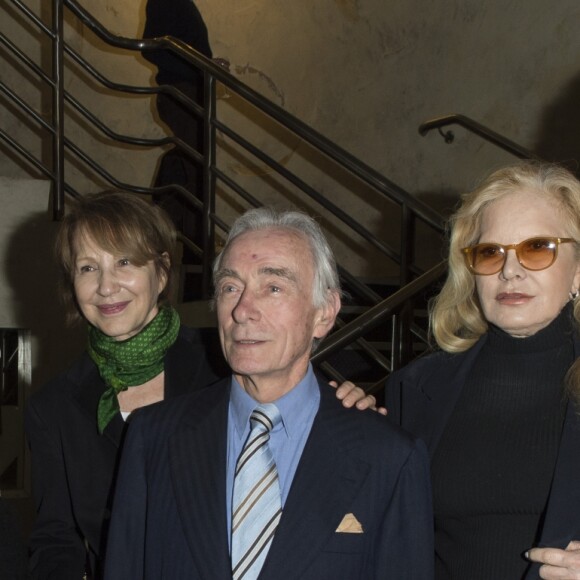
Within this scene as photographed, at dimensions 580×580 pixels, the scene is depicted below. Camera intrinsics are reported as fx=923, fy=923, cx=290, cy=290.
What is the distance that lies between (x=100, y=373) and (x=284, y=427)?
726 millimetres

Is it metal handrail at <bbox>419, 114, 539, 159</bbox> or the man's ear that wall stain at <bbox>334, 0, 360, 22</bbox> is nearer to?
metal handrail at <bbox>419, 114, 539, 159</bbox>

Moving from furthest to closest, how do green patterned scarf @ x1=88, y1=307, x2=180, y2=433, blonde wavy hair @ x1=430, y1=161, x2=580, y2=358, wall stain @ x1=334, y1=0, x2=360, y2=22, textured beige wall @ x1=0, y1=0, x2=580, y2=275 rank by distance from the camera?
wall stain @ x1=334, y1=0, x2=360, y2=22 → textured beige wall @ x1=0, y1=0, x2=580, y2=275 → green patterned scarf @ x1=88, y1=307, x2=180, y2=433 → blonde wavy hair @ x1=430, y1=161, x2=580, y2=358

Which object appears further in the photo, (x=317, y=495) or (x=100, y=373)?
(x=100, y=373)

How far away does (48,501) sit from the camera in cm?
227

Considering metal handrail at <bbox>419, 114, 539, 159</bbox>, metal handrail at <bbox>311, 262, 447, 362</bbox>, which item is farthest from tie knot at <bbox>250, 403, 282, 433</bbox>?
metal handrail at <bbox>419, 114, 539, 159</bbox>

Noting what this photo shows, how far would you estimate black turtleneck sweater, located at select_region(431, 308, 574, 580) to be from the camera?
1884 millimetres

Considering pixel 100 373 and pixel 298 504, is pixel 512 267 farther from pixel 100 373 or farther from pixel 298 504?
pixel 100 373

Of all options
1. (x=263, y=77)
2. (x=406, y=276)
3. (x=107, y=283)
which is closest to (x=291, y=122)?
(x=406, y=276)

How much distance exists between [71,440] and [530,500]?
1133mm

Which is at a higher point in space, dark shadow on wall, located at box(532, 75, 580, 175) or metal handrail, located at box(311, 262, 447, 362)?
dark shadow on wall, located at box(532, 75, 580, 175)

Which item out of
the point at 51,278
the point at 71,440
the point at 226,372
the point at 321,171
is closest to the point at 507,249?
the point at 226,372

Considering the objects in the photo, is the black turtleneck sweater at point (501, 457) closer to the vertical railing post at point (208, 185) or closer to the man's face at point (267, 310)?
the man's face at point (267, 310)

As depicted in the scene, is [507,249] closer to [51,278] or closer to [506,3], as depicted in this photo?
[51,278]

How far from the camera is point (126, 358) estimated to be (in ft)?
7.64
